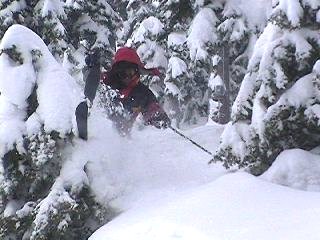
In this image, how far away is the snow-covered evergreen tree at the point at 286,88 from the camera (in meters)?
6.87

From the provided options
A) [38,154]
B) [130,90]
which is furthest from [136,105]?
[38,154]

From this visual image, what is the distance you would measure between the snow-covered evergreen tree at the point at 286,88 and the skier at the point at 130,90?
3501 mm

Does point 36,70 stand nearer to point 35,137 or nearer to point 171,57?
point 35,137

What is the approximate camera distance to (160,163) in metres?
9.38

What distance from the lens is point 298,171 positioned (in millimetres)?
6840

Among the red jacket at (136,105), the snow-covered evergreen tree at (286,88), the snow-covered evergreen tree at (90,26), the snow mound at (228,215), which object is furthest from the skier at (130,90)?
the snow-covered evergreen tree at (90,26)

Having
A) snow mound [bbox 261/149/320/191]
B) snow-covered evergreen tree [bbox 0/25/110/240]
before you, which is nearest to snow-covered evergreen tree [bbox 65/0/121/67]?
snow-covered evergreen tree [bbox 0/25/110/240]

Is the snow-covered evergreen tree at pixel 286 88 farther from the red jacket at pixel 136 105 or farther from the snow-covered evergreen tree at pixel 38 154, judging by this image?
the red jacket at pixel 136 105

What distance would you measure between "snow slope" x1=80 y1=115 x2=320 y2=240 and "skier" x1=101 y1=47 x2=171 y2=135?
2.02 feet

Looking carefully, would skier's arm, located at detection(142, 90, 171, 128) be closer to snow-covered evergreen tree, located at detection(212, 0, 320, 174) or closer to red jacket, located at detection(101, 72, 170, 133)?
red jacket, located at detection(101, 72, 170, 133)

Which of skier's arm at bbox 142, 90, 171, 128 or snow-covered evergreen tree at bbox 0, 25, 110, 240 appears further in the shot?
skier's arm at bbox 142, 90, 171, 128

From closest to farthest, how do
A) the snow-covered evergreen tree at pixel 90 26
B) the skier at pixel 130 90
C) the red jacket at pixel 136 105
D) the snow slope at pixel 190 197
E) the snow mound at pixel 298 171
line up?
the snow slope at pixel 190 197 < the snow mound at pixel 298 171 < the skier at pixel 130 90 < the red jacket at pixel 136 105 < the snow-covered evergreen tree at pixel 90 26

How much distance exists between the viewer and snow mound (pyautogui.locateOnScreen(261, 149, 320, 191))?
6.78m

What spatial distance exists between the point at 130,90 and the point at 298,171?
4.66 meters
